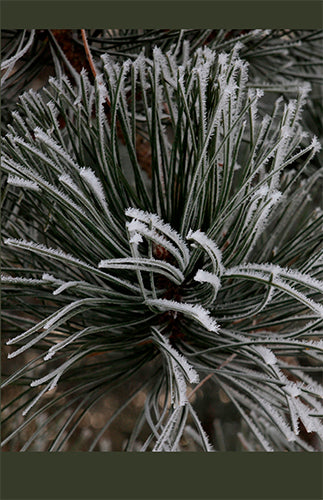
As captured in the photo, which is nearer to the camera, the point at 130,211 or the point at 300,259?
the point at 130,211

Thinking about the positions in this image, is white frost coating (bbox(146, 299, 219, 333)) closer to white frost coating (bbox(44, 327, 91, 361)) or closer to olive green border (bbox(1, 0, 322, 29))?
white frost coating (bbox(44, 327, 91, 361))

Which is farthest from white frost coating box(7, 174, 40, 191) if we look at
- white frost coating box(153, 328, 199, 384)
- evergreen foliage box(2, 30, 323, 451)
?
white frost coating box(153, 328, 199, 384)

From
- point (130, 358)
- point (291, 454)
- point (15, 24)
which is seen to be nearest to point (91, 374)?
point (130, 358)

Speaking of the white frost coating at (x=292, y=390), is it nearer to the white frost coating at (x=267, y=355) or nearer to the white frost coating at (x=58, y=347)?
the white frost coating at (x=267, y=355)

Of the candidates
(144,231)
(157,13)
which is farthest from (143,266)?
(157,13)

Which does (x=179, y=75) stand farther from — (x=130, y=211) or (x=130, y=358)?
(x=130, y=358)

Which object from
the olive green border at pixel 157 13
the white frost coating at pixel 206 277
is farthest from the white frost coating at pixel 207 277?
the olive green border at pixel 157 13
